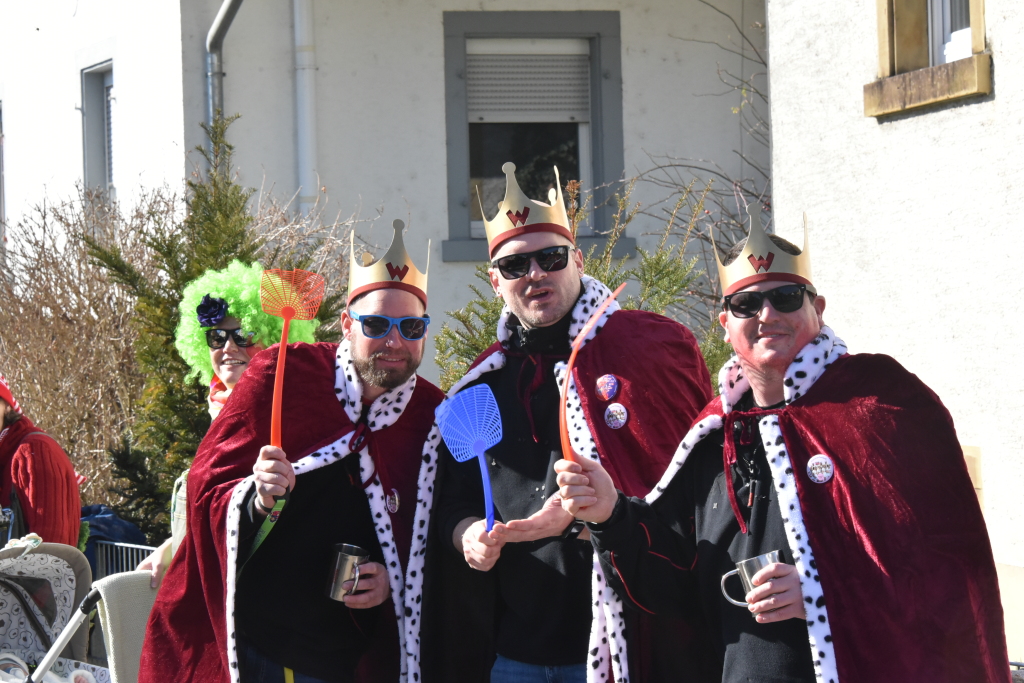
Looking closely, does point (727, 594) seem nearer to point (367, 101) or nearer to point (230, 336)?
point (230, 336)

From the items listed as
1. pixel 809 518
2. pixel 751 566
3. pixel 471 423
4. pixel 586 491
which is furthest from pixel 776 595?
pixel 471 423

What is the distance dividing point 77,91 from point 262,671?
10.1m

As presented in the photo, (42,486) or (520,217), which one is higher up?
(520,217)

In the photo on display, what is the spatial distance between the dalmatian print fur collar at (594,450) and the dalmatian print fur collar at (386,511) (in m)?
0.22

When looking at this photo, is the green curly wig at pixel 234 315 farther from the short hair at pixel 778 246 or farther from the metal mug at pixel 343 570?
the short hair at pixel 778 246

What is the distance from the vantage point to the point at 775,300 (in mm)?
2947

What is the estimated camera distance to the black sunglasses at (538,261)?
369 cm

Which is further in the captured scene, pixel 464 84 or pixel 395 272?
pixel 464 84

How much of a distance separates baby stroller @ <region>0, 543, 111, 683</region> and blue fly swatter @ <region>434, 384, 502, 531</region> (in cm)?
231

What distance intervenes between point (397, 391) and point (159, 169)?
7373mm

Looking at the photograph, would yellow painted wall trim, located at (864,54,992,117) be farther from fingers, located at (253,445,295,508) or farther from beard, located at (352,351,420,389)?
fingers, located at (253,445,295,508)

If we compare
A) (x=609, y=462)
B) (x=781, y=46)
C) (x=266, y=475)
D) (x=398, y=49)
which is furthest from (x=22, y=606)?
(x=398, y=49)

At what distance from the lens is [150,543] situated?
694 centimetres

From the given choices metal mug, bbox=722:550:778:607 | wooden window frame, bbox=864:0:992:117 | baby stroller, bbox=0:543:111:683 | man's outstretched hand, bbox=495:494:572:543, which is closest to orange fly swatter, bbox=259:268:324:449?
man's outstretched hand, bbox=495:494:572:543
